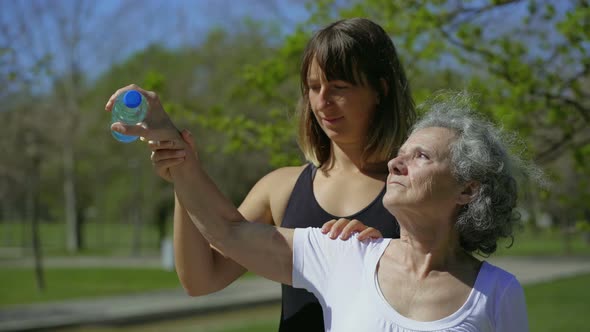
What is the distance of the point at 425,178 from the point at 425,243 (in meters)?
0.17

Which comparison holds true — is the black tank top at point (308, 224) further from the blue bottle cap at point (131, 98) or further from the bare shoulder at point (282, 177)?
the blue bottle cap at point (131, 98)

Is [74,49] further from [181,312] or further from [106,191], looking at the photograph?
[181,312]

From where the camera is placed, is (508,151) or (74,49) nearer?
(508,151)

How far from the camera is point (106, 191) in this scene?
3400 centimetres

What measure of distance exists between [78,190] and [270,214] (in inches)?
1331

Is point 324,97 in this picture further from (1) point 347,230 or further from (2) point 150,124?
(2) point 150,124

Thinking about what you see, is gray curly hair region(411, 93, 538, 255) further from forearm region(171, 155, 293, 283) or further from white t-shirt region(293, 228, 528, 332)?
forearm region(171, 155, 293, 283)

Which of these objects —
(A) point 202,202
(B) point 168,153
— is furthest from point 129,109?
(A) point 202,202

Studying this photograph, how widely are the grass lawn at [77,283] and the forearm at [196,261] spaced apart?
11183mm

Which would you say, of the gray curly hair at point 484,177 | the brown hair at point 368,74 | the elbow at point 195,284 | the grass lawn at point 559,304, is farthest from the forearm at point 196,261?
the grass lawn at point 559,304

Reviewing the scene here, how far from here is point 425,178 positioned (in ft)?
6.41

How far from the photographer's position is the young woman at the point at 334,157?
231cm

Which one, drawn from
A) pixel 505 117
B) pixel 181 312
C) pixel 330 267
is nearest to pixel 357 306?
pixel 330 267

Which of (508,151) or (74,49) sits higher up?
(508,151)
